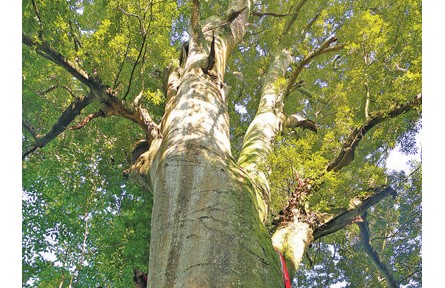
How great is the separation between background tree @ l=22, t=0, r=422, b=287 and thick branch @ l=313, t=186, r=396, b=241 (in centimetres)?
2

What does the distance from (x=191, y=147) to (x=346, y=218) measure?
2.14 metres

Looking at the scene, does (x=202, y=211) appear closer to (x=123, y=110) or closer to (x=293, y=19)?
(x=123, y=110)

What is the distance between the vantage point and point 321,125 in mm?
7641

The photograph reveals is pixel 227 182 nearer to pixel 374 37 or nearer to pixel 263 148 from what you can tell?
pixel 263 148

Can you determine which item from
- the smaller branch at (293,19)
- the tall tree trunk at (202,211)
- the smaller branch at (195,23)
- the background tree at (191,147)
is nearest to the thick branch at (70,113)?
the background tree at (191,147)

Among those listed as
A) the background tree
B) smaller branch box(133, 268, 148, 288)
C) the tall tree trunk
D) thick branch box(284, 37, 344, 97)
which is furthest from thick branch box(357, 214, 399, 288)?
smaller branch box(133, 268, 148, 288)

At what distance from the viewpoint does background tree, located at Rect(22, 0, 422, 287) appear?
96.3 inches

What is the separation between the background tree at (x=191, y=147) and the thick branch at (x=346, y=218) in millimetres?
16

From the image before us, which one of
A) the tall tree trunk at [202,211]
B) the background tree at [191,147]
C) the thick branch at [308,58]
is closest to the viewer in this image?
the tall tree trunk at [202,211]

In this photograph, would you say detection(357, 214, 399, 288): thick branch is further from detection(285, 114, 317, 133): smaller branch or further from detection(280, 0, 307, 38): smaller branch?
detection(280, 0, 307, 38): smaller branch

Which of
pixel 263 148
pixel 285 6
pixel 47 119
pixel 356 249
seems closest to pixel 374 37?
pixel 263 148

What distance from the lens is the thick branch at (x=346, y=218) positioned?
396cm

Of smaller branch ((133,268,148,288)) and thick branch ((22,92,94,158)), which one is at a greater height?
thick branch ((22,92,94,158))

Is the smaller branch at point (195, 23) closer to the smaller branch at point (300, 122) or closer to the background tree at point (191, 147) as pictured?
the background tree at point (191, 147)
